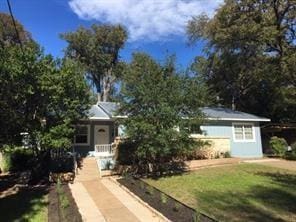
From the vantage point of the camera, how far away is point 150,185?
13.7 m

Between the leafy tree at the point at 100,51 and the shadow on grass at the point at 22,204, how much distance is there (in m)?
31.3

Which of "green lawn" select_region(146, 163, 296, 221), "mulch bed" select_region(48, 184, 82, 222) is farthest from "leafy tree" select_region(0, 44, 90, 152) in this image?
"green lawn" select_region(146, 163, 296, 221)

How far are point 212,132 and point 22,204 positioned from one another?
50.8 ft

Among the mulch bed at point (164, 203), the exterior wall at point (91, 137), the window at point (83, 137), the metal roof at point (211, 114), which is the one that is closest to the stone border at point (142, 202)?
the mulch bed at point (164, 203)

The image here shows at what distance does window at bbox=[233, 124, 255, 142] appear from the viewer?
2489cm

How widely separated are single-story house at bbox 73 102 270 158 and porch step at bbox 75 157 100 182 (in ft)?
5.38

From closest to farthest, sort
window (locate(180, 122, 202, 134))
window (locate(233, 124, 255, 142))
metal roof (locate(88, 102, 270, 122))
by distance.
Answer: window (locate(180, 122, 202, 134)) → metal roof (locate(88, 102, 270, 122)) → window (locate(233, 124, 255, 142))

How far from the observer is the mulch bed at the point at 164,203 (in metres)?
8.77

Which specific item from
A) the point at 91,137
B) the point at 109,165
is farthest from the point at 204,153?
the point at 91,137

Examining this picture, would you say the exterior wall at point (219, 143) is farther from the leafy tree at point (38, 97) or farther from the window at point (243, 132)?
the leafy tree at point (38, 97)

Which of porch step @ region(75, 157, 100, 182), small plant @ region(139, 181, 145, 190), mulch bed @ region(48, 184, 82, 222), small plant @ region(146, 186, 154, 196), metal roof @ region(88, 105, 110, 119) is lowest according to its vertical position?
mulch bed @ region(48, 184, 82, 222)

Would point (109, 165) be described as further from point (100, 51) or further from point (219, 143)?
point (100, 51)

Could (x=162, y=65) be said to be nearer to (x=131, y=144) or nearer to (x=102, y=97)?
(x=131, y=144)

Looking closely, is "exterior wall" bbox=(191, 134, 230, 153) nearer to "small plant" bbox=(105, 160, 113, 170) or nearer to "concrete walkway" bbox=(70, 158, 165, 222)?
"small plant" bbox=(105, 160, 113, 170)
